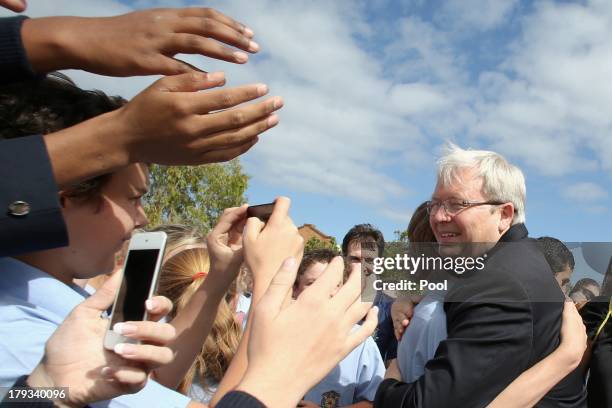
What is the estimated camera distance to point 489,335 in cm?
A: 219

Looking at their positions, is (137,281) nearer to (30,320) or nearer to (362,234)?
(30,320)

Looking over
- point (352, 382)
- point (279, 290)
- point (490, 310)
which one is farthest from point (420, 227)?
point (279, 290)

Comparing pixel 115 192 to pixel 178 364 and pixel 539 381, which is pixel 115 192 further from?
pixel 539 381

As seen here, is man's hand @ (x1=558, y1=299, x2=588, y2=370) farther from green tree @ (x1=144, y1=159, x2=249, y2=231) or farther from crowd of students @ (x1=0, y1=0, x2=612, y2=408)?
green tree @ (x1=144, y1=159, x2=249, y2=231)

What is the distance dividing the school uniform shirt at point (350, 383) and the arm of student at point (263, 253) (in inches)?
72.0

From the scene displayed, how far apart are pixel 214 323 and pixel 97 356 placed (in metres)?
1.59

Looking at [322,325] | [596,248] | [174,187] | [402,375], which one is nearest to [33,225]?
[322,325]

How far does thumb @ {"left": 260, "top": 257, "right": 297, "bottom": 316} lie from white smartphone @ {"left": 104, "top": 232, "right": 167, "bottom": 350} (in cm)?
27

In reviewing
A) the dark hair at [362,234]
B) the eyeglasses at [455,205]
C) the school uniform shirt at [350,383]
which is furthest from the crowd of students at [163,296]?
the dark hair at [362,234]

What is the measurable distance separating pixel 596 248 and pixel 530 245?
391 mm

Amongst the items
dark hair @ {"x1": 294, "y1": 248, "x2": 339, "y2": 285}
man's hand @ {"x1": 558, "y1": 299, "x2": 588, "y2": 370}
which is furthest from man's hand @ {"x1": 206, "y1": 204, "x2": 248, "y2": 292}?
dark hair @ {"x1": 294, "y1": 248, "x2": 339, "y2": 285}

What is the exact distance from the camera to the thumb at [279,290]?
1.04 m

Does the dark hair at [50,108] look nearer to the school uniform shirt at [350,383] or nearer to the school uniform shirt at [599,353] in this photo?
the school uniform shirt at [350,383]

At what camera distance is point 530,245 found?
250 centimetres
